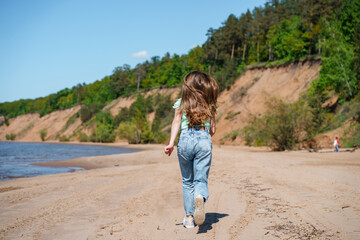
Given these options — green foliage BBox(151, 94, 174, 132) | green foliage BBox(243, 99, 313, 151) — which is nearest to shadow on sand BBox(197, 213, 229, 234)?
green foliage BBox(243, 99, 313, 151)

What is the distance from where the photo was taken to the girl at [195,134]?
143 inches

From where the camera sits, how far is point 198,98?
12.2 feet

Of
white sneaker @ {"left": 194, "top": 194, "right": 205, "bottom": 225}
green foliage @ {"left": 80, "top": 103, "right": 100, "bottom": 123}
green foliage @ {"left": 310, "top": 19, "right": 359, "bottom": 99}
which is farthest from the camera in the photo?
green foliage @ {"left": 80, "top": 103, "right": 100, "bottom": 123}

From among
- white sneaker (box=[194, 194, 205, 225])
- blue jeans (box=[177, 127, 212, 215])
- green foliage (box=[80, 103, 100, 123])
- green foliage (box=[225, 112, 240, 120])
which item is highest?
green foliage (box=[80, 103, 100, 123])

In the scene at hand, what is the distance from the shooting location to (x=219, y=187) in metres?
6.73

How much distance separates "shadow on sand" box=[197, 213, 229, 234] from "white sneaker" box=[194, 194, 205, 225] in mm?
312

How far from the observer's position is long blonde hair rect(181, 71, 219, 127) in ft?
12.0

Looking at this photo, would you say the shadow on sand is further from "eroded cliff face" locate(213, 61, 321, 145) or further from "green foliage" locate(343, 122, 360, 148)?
"eroded cliff face" locate(213, 61, 321, 145)

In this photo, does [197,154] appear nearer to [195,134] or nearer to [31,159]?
[195,134]

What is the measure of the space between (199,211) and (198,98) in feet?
4.57

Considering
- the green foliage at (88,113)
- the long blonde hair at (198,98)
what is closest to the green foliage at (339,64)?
the long blonde hair at (198,98)

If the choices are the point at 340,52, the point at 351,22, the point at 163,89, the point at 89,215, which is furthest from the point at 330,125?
the point at 163,89

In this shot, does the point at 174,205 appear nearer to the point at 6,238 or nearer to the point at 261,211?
the point at 261,211

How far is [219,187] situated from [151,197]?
5.69 ft
